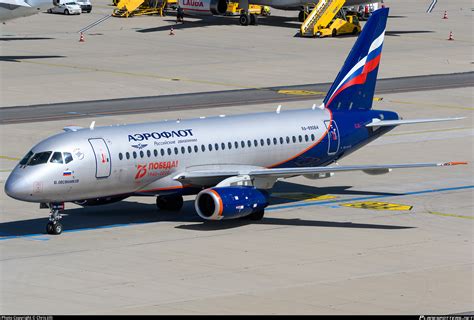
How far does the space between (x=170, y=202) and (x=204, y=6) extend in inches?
2811

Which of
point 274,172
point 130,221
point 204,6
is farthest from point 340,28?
point 130,221

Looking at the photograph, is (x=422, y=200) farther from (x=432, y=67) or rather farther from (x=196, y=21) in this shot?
(x=196, y=21)

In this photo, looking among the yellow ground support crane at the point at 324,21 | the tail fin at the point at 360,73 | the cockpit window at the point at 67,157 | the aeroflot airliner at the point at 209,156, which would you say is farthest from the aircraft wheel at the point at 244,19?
the cockpit window at the point at 67,157

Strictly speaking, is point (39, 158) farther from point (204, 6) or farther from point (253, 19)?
point (253, 19)

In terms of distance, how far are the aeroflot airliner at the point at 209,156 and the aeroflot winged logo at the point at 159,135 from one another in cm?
4

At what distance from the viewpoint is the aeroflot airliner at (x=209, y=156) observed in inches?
1725

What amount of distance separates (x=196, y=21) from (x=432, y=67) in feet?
119

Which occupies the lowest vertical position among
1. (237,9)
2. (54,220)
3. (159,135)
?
(237,9)

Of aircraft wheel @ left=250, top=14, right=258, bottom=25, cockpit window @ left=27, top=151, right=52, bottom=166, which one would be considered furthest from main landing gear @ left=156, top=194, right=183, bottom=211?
aircraft wheel @ left=250, top=14, right=258, bottom=25

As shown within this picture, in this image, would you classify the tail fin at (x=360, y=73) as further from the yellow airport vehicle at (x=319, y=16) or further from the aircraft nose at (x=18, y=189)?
the yellow airport vehicle at (x=319, y=16)

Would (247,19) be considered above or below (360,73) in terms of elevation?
below

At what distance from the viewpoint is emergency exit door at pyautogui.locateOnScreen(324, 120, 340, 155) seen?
166ft

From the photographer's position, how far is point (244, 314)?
109 feet

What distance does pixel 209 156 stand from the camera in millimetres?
47219
